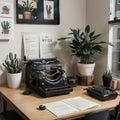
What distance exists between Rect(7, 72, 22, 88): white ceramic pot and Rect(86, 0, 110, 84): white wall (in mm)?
1077

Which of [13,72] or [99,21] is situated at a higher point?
[99,21]

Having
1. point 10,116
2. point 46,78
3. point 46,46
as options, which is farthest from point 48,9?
point 10,116

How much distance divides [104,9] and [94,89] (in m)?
1.06

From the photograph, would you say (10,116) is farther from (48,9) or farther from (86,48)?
(48,9)

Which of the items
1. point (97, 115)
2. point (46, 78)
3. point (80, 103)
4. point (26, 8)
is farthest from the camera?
point (26, 8)

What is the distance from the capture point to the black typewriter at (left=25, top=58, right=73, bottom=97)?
209cm

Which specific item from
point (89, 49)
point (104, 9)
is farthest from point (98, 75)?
point (104, 9)

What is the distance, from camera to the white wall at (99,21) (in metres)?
2.57

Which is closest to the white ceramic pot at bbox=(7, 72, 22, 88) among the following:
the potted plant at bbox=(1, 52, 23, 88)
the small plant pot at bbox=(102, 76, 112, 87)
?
the potted plant at bbox=(1, 52, 23, 88)

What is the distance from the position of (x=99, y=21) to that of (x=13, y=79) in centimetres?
133

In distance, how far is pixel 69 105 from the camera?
1.82 m

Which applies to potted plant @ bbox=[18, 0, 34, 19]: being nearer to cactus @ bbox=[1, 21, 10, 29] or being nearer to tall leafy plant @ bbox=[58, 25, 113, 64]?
cactus @ bbox=[1, 21, 10, 29]

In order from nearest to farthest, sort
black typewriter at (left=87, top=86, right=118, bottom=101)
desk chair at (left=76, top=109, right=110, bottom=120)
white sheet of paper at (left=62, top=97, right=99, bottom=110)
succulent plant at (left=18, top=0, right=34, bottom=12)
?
desk chair at (left=76, top=109, right=110, bottom=120), white sheet of paper at (left=62, top=97, right=99, bottom=110), black typewriter at (left=87, top=86, right=118, bottom=101), succulent plant at (left=18, top=0, right=34, bottom=12)

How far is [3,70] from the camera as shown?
2477mm
